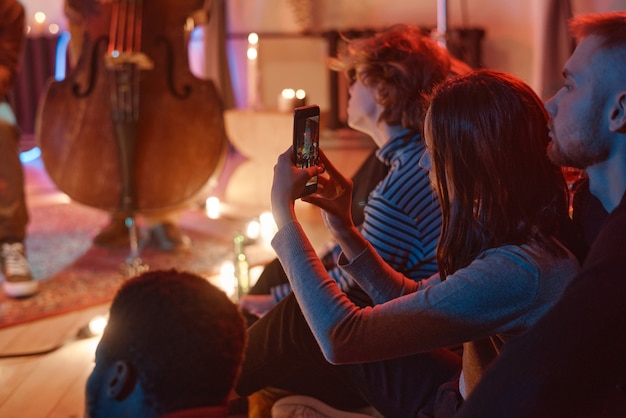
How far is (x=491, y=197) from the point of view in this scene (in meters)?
1.03

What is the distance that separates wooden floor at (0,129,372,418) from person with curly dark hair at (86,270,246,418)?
3.20 ft

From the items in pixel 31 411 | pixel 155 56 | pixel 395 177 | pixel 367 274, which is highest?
pixel 155 56

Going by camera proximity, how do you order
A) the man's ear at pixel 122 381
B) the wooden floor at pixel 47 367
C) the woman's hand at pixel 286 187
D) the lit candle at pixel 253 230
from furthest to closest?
1. the lit candle at pixel 253 230
2. the wooden floor at pixel 47 367
3. the woman's hand at pixel 286 187
4. the man's ear at pixel 122 381

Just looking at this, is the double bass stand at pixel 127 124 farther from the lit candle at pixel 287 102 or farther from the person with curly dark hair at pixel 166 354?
the person with curly dark hair at pixel 166 354

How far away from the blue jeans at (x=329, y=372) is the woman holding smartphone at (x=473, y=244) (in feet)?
0.46

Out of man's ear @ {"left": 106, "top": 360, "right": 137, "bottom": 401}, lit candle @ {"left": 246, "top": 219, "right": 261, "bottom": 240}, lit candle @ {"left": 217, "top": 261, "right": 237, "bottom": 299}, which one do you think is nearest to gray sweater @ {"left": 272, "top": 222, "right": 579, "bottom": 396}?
A: man's ear @ {"left": 106, "top": 360, "right": 137, "bottom": 401}

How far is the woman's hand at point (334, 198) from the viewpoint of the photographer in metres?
1.21

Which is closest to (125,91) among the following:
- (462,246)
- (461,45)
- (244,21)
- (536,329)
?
(461,45)

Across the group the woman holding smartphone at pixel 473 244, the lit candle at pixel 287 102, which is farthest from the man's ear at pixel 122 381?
the lit candle at pixel 287 102

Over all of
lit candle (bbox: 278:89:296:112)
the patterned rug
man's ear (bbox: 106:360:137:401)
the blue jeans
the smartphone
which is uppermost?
the smartphone

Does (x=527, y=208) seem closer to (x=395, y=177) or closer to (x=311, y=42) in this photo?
(x=395, y=177)

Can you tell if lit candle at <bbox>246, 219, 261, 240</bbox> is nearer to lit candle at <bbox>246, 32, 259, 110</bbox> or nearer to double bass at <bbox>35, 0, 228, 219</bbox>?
double bass at <bbox>35, 0, 228, 219</bbox>

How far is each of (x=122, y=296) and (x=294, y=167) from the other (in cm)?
31

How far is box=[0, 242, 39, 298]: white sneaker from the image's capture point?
2.46 metres
